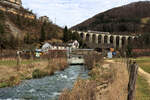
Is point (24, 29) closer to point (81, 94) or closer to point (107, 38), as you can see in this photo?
point (81, 94)

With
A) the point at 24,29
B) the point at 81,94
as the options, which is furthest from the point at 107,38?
the point at 81,94

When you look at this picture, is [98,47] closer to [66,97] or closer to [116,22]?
[66,97]

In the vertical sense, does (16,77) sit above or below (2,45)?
below

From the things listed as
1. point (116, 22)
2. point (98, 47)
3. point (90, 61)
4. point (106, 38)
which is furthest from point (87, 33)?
point (90, 61)

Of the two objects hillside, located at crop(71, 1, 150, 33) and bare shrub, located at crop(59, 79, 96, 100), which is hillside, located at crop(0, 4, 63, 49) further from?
hillside, located at crop(71, 1, 150, 33)

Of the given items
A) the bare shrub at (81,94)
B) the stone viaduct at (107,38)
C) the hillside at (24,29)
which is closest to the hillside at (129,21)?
the stone viaduct at (107,38)

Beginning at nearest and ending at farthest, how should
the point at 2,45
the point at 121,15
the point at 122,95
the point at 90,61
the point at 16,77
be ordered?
the point at 122,95 < the point at 16,77 < the point at 90,61 < the point at 2,45 < the point at 121,15

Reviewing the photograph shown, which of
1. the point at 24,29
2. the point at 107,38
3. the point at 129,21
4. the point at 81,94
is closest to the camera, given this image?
the point at 81,94

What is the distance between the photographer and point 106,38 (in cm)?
14138

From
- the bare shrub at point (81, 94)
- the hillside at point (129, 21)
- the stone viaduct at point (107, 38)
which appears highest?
the hillside at point (129, 21)

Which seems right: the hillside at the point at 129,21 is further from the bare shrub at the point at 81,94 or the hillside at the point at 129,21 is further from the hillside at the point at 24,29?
the bare shrub at the point at 81,94

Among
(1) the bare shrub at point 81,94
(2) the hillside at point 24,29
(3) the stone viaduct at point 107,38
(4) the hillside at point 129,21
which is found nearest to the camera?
(1) the bare shrub at point 81,94

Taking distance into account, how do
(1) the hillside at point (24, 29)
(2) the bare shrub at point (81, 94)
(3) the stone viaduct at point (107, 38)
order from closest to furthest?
(2) the bare shrub at point (81, 94), (1) the hillside at point (24, 29), (3) the stone viaduct at point (107, 38)

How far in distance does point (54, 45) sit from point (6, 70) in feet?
148
